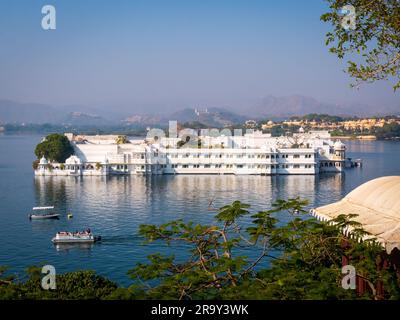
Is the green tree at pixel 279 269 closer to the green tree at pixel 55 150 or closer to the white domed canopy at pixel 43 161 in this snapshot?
the white domed canopy at pixel 43 161

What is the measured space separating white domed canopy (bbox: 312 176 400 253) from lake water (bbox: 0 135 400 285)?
7.02 m

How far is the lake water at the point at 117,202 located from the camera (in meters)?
15.5

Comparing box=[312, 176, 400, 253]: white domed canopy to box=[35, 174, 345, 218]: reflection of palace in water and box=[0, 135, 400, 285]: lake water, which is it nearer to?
box=[0, 135, 400, 285]: lake water

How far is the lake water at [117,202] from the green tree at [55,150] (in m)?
1.86

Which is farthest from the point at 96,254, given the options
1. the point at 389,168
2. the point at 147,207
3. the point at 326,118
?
the point at 326,118

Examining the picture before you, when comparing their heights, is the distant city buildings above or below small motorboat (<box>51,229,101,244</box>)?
above

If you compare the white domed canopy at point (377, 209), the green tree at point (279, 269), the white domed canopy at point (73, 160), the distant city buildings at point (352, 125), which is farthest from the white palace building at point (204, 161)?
the distant city buildings at point (352, 125)

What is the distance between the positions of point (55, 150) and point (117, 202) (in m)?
16.8

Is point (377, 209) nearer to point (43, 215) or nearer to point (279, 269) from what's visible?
point (279, 269)

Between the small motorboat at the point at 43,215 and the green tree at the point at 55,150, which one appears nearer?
the small motorboat at the point at 43,215

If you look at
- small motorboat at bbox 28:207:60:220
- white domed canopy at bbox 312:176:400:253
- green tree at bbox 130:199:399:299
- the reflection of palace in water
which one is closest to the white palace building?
the reflection of palace in water

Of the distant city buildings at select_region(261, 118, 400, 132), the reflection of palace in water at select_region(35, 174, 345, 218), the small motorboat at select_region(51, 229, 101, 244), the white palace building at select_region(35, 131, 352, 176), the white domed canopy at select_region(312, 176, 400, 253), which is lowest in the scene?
the small motorboat at select_region(51, 229, 101, 244)

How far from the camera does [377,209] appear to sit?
256 inches

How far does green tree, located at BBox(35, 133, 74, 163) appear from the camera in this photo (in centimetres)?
4047
